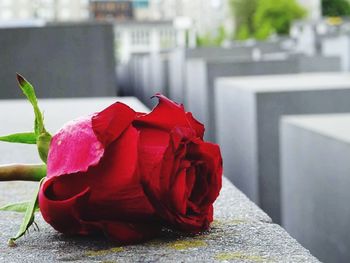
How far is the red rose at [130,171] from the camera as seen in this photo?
3.67 feet

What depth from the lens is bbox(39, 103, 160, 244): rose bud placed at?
112cm

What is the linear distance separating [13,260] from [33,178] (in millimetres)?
137

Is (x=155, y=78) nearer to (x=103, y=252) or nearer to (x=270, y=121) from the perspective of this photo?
(x=270, y=121)

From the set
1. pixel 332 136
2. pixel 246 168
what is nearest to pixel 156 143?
pixel 332 136

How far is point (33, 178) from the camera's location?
129 centimetres

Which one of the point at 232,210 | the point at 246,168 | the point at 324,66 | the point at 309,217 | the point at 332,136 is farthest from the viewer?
the point at 324,66

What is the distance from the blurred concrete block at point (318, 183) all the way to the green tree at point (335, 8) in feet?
276

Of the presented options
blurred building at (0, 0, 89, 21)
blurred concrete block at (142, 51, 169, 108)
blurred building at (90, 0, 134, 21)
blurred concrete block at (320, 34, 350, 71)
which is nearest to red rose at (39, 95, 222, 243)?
blurred concrete block at (142, 51, 169, 108)

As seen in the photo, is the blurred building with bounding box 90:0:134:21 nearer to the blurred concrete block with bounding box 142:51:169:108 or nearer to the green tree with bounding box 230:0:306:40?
the green tree with bounding box 230:0:306:40

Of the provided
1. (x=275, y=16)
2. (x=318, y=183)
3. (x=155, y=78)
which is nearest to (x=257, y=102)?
(x=318, y=183)

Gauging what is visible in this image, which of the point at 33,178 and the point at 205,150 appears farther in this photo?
the point at 33,178

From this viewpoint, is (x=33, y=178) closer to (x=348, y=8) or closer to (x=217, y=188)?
(x=217, y=188)

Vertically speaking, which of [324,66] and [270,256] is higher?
[270,256]

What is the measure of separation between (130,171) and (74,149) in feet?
0.28
